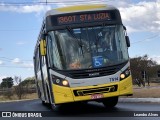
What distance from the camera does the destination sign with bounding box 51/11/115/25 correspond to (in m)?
16.7

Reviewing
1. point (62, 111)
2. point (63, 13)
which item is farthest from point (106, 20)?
point (62, 111)

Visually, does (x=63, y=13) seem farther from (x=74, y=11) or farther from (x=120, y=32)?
(x=120, y=32)

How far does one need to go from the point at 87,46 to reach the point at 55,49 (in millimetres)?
1202

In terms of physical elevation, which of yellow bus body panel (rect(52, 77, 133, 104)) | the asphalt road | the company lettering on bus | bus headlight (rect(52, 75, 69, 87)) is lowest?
the asphalt road

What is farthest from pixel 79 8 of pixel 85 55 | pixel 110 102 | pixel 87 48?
pixel 110 102

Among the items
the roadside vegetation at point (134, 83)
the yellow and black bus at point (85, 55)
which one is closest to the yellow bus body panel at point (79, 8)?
the yellow and black bus at point (85, 55)

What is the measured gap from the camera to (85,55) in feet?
53.5

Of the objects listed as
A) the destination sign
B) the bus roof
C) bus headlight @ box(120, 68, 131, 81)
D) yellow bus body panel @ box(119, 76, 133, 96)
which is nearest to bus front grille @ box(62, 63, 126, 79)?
bus headlight @ box(120, 68, 131, 81)

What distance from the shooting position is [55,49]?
16.4 meters

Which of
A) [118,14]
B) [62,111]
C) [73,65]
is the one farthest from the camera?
[62,111]

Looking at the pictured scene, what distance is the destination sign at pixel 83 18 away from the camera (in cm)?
1672

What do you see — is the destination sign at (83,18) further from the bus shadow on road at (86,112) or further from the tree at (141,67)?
the tree at (141,67)

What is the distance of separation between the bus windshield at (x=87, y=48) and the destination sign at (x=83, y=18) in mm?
349

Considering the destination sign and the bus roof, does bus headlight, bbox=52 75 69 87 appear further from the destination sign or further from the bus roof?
the bus roof
